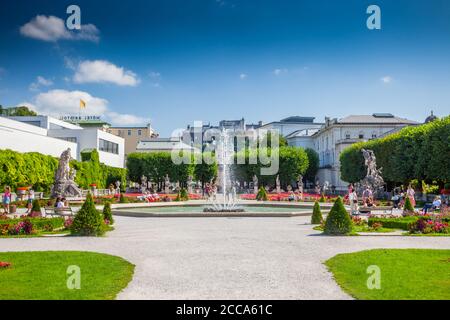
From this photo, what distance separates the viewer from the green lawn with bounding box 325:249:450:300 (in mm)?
8234

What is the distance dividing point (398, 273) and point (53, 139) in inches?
2202

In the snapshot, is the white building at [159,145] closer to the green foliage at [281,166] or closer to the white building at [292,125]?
the green foliage at [281,166]

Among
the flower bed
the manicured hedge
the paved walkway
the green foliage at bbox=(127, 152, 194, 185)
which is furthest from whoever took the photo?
the green foliage at bbox=(127, 152, 194, 185)

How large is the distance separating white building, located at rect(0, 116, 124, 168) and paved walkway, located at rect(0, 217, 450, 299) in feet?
115

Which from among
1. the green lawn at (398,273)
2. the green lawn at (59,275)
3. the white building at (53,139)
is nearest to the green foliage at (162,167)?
the white building at (53,139)

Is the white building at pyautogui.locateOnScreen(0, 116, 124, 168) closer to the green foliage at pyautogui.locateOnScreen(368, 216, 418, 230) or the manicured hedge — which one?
the manicured hedge

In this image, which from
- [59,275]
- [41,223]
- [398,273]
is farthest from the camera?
[41,223]

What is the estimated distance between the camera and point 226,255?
12.4 metres

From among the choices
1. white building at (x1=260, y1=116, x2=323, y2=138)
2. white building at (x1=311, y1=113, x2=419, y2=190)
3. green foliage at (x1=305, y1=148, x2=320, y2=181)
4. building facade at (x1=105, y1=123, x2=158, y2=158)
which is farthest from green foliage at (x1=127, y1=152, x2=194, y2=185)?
white building at (x1=260, y1=116, x2=323, y2=138)

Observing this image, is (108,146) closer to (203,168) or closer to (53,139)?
(53,139)

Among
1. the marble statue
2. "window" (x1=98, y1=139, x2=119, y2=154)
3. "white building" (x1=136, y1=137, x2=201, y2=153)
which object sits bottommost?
the marble statue

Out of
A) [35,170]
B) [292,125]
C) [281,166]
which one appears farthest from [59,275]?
[292,125]
